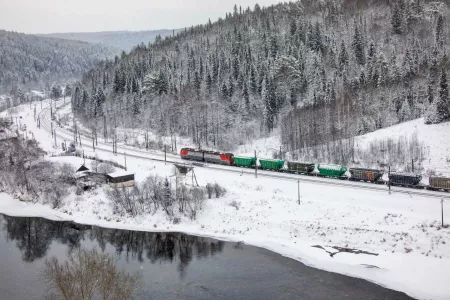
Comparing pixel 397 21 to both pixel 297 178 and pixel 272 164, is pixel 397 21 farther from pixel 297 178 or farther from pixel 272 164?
pixel 297 178

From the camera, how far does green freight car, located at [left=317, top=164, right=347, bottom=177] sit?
217 feet

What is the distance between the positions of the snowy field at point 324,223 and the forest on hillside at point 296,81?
27030 millimetres

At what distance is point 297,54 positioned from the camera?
12825 cm

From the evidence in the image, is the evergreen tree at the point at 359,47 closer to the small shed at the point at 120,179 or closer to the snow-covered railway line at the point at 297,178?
the snow-covered railway line at the point at 297,178

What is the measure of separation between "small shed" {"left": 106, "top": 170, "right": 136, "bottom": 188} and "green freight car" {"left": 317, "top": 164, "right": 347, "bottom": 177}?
31147 mm

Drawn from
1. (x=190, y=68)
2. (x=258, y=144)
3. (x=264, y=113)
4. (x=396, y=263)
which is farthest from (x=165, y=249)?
(x=190, y=68)

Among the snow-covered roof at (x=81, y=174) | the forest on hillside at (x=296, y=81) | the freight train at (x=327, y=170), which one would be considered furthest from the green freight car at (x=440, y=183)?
the snow-covered roof at (x=81, y=174)

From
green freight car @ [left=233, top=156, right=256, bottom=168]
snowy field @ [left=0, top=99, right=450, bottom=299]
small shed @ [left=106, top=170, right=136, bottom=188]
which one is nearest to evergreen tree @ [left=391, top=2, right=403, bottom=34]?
green freight car @ [left=233, top=156, right=256, bottom=168]

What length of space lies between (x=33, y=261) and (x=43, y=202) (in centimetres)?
2317

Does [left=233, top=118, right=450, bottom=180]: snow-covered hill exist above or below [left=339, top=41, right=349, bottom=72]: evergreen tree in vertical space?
below

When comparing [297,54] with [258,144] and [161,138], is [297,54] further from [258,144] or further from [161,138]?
[161,138]

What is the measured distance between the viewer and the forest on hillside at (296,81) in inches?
3920

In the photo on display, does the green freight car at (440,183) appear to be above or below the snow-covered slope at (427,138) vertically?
below

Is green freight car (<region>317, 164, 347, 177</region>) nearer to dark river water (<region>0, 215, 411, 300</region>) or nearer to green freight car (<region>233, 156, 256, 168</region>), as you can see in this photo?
green freight car (<region>233, 156, 256, 168</region>)
